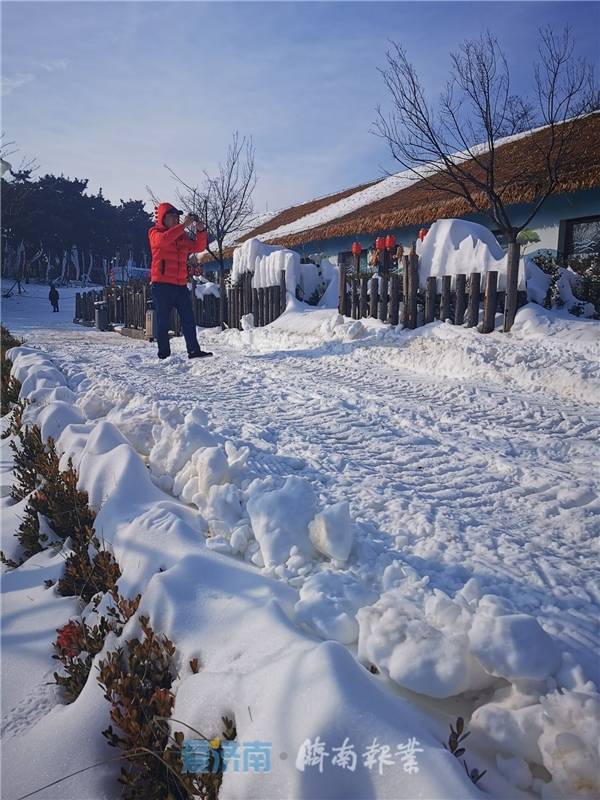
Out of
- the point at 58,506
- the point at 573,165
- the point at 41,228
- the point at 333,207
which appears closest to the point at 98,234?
the point at 41,228

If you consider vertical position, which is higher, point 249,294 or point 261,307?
point 249,294

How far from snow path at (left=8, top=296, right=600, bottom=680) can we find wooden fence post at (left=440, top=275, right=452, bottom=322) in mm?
628

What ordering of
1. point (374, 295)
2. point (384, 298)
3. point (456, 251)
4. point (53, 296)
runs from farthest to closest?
point (53, 296) → point (374, 295) → point (384, 298) → point (456, 251)

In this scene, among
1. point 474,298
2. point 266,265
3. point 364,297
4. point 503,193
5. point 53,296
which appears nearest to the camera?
point 474,298

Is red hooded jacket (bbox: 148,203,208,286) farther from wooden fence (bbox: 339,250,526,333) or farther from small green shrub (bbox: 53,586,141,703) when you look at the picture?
small green shrub (bbox: 53,586,141,703)

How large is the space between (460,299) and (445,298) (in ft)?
0.84

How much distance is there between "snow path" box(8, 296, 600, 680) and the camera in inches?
70.8

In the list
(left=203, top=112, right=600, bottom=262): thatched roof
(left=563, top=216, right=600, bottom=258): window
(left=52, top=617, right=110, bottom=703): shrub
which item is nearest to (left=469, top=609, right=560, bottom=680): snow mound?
(left=52, top=617, right=110, bottom=703): shrub

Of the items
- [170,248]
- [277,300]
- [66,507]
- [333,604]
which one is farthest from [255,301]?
[333,604]

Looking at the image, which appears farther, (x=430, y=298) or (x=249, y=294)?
(x=249, y=294)

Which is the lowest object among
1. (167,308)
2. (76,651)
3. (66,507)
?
(76,651)

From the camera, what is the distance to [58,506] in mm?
2455

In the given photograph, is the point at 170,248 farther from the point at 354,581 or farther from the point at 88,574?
the point at 354,581

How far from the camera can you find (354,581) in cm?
169
